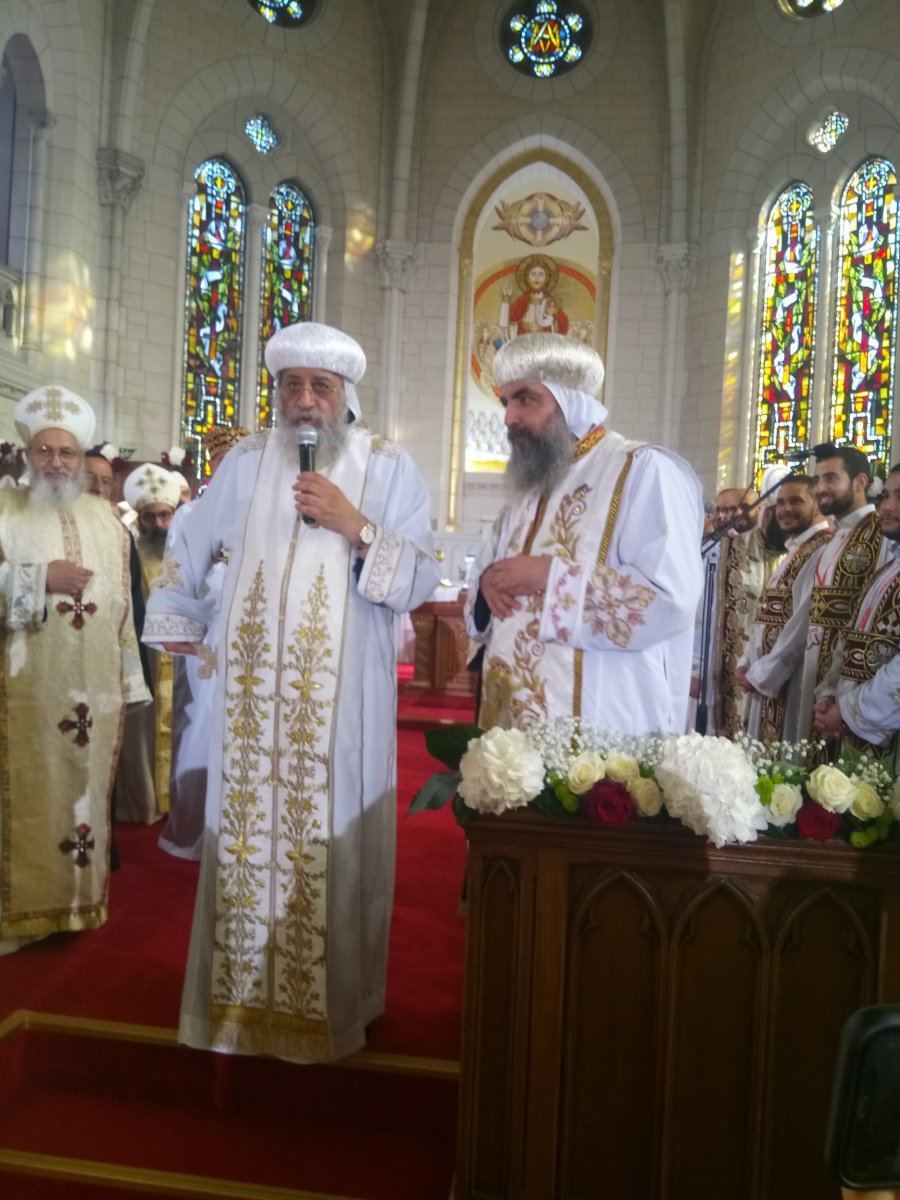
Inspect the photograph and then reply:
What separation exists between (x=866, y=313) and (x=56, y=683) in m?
12.5

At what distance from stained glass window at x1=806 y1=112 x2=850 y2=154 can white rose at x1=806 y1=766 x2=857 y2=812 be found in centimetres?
1391

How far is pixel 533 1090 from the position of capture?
2.33 m

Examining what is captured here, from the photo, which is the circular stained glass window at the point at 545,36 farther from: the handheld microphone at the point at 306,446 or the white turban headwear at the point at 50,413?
the handheld microphone at the point at 306,446

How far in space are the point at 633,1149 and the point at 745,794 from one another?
83 centimetres

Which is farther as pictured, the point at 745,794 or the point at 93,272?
the point at 93,272

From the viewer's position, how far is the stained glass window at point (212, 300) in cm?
1463

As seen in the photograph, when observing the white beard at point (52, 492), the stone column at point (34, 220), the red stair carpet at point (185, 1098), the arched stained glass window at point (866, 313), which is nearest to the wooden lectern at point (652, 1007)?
the red stair carpet at point (185, 1098)

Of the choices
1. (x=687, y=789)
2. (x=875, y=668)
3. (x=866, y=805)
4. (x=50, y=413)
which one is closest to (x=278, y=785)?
(x=687, y=789)

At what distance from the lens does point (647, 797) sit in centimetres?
231

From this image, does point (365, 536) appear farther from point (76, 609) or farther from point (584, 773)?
point (76, 609)

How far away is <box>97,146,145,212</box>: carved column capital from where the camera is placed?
1290cm

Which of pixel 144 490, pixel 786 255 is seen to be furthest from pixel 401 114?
pixel 144 490

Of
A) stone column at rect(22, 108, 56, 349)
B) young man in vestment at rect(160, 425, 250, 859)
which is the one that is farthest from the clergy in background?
stone column at rect(22, 108, 56, 349)

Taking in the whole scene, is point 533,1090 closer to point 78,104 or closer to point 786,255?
point 78,104
